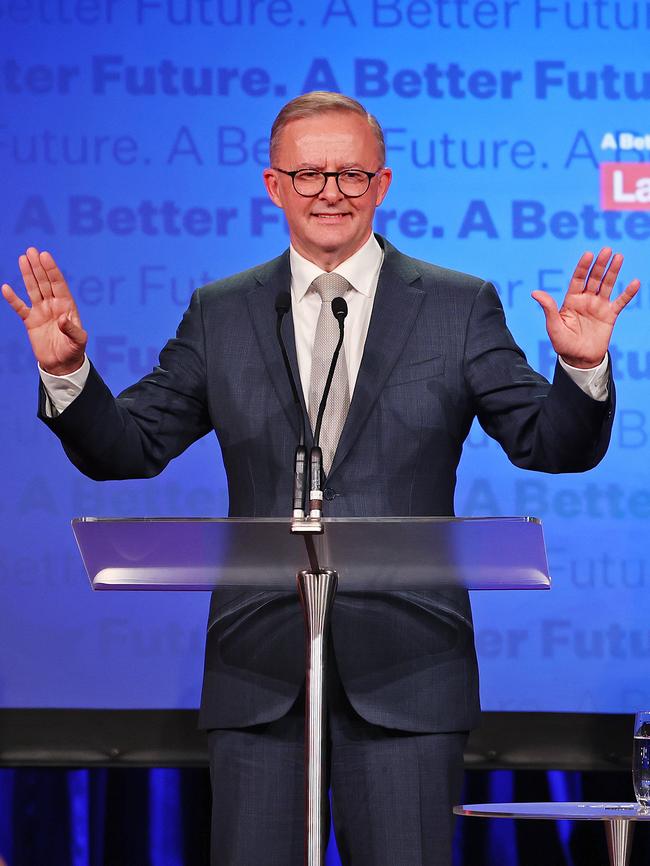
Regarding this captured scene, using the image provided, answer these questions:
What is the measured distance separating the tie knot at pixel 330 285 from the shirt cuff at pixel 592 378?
499 mm

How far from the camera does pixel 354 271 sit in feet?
7.87

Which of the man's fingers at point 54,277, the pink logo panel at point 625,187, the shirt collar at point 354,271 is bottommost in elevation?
the man's fingers at point 54,277

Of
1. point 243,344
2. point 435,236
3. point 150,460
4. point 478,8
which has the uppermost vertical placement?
point 478,8

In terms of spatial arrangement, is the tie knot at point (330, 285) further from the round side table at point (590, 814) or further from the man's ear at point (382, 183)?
the round side table at point (590, 814)

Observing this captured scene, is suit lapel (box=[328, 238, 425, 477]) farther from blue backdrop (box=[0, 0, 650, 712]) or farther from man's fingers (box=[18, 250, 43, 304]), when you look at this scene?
blue backdrop (box=[0, 0, 650, 712])

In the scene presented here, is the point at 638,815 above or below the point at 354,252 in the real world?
below

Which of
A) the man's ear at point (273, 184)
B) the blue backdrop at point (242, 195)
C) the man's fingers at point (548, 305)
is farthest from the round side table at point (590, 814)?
the blue backdrop at point (242, 195)

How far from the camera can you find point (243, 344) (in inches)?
95.3

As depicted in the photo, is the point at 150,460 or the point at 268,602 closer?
the point at 268,602

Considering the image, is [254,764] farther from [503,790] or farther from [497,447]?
[497,447]

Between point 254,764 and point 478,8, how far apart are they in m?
→ 2.81

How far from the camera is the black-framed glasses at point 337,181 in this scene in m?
2.35

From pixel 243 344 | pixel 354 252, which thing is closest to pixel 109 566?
pixel 243 344

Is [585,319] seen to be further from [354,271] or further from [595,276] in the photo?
[354,271]
